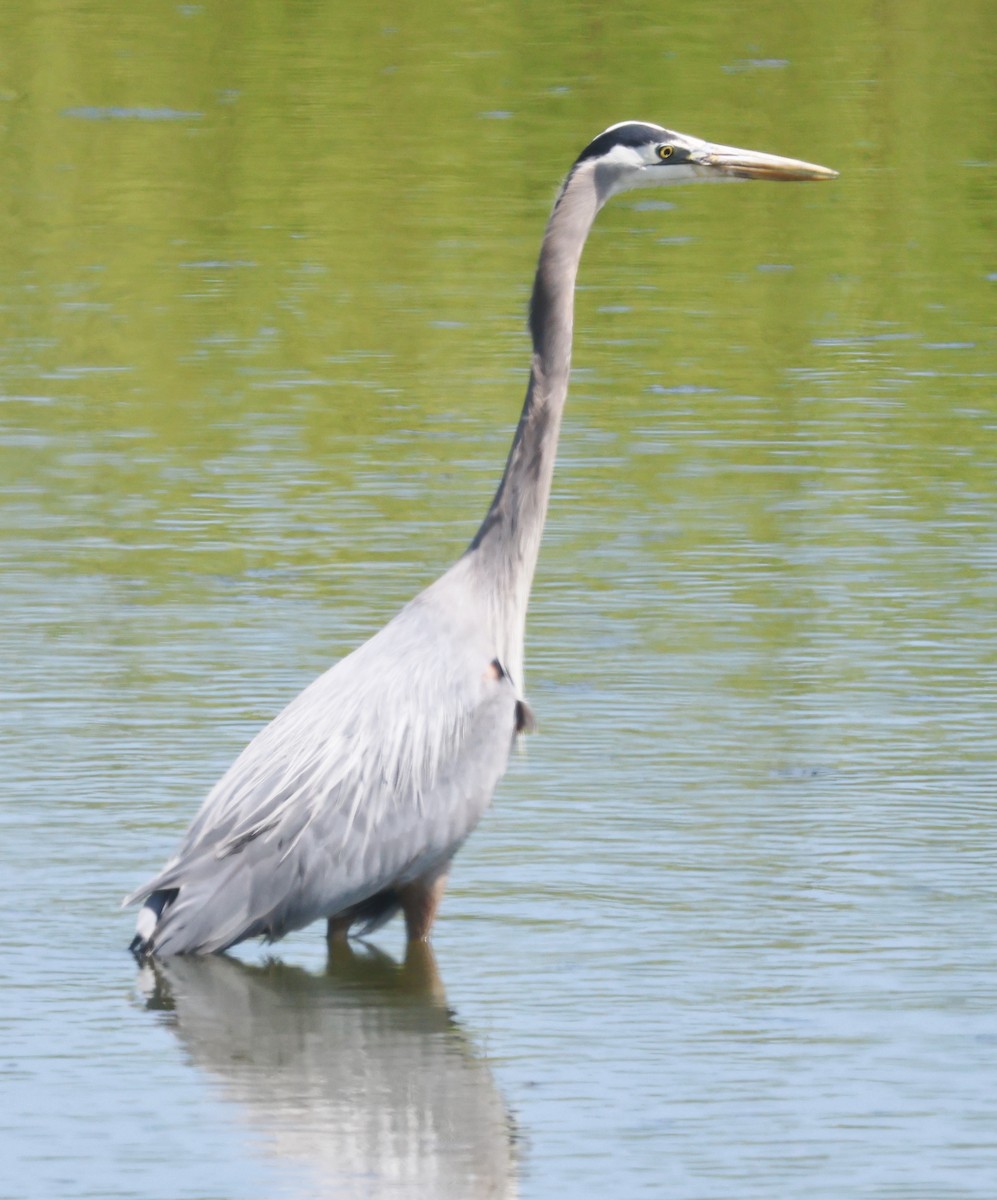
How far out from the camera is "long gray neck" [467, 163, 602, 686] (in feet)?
23.9

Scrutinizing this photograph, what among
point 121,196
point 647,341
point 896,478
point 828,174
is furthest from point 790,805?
point 121,196

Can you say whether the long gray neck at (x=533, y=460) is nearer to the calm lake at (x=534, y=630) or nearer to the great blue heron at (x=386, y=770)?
the great blue heron at (x=386, y=770)

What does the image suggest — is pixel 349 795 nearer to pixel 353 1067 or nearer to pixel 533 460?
pixel 353 1067

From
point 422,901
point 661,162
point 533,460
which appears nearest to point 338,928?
point 422,901

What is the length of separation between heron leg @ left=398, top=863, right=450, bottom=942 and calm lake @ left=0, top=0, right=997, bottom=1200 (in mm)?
66

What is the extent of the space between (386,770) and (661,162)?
1.96 meters

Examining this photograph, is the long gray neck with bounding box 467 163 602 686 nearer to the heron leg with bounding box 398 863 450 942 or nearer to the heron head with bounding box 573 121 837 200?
the heron head with bounding box 573 121 837 200

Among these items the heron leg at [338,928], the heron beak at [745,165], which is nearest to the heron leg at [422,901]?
the heron leg at [338,928]

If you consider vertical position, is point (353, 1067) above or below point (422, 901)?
below

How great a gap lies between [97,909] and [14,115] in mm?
14025

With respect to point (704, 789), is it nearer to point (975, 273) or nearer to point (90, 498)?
point (90, 498)

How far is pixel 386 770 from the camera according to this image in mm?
6965

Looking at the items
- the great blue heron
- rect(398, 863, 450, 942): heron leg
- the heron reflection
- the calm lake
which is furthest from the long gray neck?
the heron reflection

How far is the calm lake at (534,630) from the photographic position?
5.99 meters
